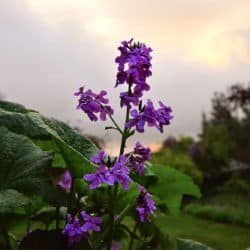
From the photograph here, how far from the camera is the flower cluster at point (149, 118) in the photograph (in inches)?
60.6

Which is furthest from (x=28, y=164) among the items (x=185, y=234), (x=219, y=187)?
(x=219, y=187)

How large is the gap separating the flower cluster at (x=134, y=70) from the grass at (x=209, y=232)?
7.75 m

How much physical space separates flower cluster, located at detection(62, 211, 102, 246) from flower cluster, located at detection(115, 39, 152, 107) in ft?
0.99

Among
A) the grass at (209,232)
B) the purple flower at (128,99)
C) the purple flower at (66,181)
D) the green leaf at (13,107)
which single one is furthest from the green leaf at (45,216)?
the grass at (209,232)

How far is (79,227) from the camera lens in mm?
1535

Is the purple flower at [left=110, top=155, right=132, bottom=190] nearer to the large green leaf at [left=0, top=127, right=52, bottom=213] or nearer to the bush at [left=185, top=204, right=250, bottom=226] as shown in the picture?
the large green leaf at [left=0, top=127, right=52, bottom=213]

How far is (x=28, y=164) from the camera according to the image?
160 cm

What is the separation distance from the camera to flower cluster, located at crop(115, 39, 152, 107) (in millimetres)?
1579

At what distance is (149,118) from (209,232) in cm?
1029

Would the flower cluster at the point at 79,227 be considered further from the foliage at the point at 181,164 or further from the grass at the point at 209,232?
the foliage at the point at 181,164

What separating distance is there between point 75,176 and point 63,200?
0.26 ft

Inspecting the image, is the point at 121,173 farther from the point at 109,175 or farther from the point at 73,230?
the point at 73,230

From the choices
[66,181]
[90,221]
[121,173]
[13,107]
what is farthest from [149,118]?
[66,181]

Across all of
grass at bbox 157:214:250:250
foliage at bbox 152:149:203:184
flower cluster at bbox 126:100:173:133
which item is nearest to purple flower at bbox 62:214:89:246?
flower cluster at bbox 126:100:173:133
